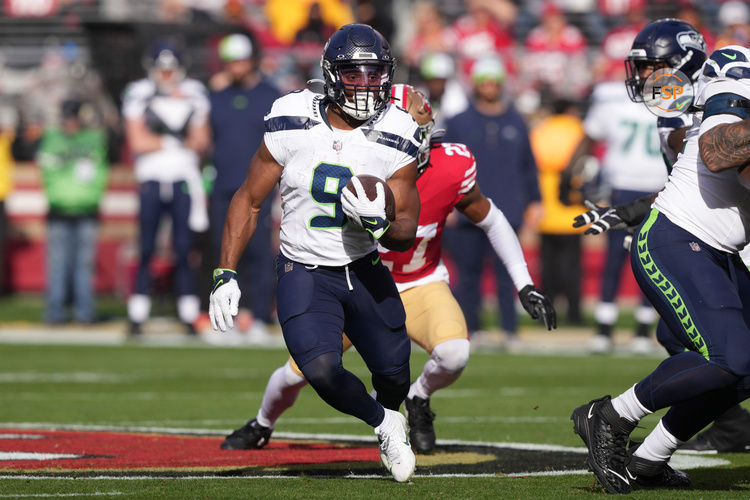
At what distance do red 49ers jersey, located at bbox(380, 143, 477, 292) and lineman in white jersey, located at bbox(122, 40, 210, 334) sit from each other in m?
5.44

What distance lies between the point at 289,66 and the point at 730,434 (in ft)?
36.0

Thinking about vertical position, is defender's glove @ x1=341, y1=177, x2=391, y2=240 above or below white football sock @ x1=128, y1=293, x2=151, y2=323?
above

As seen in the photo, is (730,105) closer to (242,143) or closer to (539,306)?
(539,306)

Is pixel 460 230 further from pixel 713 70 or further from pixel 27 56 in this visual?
pixel 27 56

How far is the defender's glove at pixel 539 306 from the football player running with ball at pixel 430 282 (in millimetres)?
89

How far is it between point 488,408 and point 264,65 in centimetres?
880

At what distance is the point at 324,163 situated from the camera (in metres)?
5.15

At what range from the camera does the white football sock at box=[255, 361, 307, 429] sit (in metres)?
5.93

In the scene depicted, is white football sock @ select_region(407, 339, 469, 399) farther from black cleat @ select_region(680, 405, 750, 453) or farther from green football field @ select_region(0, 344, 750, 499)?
black cleat @ select_region(680, 405, 750, 453)

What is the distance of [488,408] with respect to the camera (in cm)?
783

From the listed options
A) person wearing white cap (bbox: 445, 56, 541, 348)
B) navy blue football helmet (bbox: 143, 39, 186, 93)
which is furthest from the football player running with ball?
navy blue football helmet (bbox: 143, 39, 186, 93)

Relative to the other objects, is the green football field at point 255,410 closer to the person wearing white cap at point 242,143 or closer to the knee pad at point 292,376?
the knee pad at point 292,376

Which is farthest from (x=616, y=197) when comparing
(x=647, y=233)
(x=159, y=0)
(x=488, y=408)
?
(x=159, y=0)

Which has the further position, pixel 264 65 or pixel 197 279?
pixel 264 65
